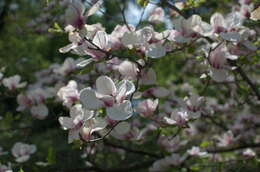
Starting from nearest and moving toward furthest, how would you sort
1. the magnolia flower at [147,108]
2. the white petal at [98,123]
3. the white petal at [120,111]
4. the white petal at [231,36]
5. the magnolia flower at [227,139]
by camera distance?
the white petal at [120,111] < the white petal at [98,123] < the white petal at [231,36] < the magnolia flower at [147,108] < the magnolia flower at [227,139]

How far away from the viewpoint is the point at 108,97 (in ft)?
3.37

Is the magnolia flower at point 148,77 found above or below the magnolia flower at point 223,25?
below

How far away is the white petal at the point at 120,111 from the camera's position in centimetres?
99

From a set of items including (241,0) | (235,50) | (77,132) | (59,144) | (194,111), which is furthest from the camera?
(59,144)

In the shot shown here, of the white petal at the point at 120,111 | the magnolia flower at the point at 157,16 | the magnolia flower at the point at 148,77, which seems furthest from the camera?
the magnolia flower at the point at 157,16

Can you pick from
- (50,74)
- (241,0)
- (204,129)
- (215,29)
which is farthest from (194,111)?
(204,129)

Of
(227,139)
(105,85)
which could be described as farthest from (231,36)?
(227,139)

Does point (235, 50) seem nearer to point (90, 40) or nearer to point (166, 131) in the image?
point (166, 131)

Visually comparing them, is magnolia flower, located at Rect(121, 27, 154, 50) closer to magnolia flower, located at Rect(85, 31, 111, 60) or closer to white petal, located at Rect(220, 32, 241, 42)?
magnolia flower, located at Rect(85, 31, 111, 60)

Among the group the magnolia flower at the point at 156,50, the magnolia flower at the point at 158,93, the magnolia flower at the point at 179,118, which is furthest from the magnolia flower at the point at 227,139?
the magnolia flower at the point at 156,50

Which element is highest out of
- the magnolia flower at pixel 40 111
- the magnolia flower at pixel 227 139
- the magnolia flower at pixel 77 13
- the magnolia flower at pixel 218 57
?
the magnolia flower at pixel 77 13

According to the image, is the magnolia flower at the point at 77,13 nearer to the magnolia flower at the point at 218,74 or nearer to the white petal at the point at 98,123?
the white petal at the point at 98,123

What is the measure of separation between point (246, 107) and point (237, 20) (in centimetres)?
163

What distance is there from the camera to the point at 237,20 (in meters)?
1.29
